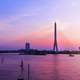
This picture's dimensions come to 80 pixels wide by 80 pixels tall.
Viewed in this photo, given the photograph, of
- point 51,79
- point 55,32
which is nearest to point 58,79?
point 51,79

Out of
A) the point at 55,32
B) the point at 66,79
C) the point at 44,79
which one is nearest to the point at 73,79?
the point at 66,79

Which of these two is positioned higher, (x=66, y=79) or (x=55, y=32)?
(x=55, y=32)

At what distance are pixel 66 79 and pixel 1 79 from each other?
1274cm

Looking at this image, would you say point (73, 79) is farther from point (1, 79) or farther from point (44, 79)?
point (1, 79)

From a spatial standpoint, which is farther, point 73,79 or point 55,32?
point 55,32

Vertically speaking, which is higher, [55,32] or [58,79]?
[55,32]

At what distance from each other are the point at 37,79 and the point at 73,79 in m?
7.15

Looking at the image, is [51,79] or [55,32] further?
[55,32]

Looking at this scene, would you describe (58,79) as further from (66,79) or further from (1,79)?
(1,79)

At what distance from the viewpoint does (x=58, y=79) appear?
53.8 meters

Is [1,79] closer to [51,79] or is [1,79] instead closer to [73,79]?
[51,79]

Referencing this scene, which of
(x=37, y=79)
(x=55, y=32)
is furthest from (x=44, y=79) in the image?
(x=55, y=32)

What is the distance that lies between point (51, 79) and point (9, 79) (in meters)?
8.32

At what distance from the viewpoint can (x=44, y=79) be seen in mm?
51969
